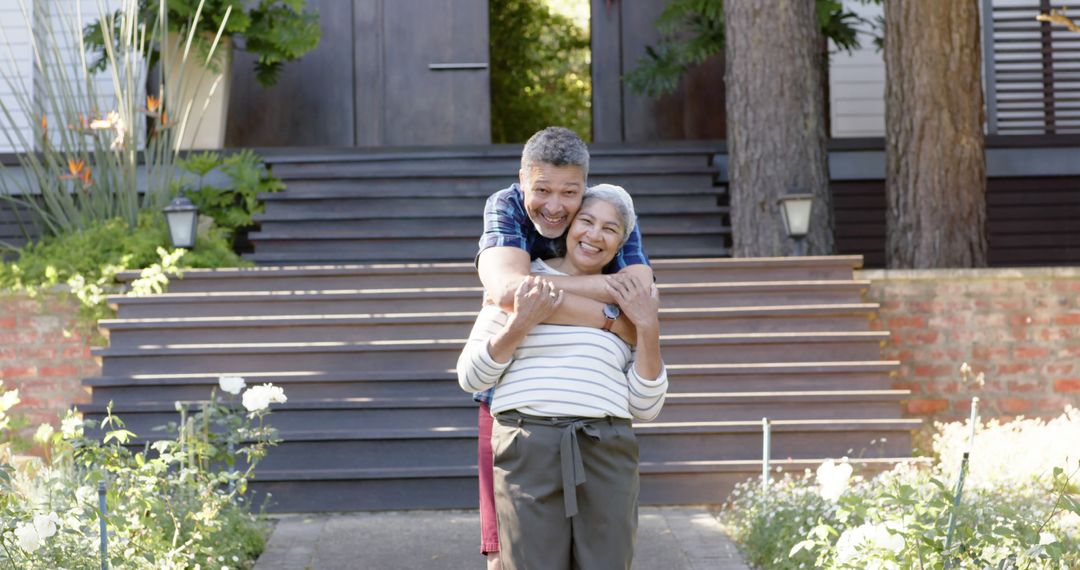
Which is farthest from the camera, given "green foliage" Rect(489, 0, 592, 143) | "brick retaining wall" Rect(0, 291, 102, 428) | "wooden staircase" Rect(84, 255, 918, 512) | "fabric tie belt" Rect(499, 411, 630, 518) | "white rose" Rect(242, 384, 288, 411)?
"green foliage" Rect(489, 0, 592, 143)

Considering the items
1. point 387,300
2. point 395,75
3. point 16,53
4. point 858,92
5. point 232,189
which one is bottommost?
point 387,300

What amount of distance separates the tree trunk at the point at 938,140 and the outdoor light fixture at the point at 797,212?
101 cm

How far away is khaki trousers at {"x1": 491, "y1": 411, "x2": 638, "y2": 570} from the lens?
2.87m

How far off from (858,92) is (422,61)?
374 centimetres

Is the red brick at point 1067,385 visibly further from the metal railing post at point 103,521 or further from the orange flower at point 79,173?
the orange flower at point 79,173

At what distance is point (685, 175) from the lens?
389 inches

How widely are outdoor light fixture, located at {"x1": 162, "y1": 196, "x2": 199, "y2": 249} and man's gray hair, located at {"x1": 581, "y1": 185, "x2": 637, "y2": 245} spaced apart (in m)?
5.23

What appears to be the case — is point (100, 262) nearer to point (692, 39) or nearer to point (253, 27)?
point (253, 27)

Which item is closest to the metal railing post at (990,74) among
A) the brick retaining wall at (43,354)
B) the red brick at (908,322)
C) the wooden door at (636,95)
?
the wooden door at (636,95)

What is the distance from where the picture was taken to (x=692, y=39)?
34.1 feet

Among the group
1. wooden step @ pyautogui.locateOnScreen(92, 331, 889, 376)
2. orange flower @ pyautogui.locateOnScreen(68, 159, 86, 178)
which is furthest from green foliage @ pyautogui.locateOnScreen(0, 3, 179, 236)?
wooden step @ pyautogui.locateOnScreen(92, 331, 889, 376)

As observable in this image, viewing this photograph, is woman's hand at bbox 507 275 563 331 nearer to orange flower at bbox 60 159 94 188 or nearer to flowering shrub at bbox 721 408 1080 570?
flowering shrub at bbox 721 408 1080 570

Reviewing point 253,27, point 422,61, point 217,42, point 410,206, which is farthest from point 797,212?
point 422,61

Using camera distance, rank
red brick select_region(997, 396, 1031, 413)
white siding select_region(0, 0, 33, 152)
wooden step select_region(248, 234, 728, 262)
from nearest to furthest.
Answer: red brick select_region(997, 396, 1031, 413) → wooden step select_region(248, 234, 728, 262) → white siding select_region(0, 0, 33, 152)
